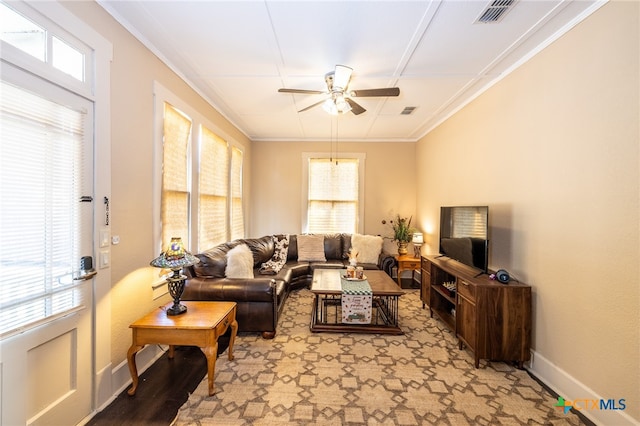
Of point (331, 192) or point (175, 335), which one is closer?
point (175, 335)

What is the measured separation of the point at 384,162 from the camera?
214 inches

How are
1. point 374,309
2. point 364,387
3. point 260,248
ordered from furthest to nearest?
point 260,248 → point 374,309 → point 364,387

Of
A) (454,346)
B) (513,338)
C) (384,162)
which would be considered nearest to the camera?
(513,338)

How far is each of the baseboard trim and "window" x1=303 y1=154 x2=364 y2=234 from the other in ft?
11.9

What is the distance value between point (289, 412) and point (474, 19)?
11.0ft

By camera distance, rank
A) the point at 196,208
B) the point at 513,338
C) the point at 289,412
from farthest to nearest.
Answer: the point at 196,208
the point at 513,338
the point at 289,412

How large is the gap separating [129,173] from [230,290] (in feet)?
4.89

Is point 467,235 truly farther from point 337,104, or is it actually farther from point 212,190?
point 212,190

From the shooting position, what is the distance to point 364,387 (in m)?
→ 2.04

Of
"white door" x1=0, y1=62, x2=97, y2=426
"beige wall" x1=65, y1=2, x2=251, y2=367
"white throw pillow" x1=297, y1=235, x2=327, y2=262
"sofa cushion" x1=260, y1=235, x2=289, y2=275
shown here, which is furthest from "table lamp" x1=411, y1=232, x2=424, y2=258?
"white door" x1=0, y1=62, x2=97, y2=426

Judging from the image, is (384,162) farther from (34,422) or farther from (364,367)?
(34,422)

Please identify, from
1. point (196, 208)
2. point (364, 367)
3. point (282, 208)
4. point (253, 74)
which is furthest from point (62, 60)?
point (282, 208)

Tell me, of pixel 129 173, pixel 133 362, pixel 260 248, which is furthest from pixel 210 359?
pixel 260 248

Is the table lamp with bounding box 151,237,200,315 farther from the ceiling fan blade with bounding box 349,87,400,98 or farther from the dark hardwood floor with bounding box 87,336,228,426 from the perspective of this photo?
the ceiling fan blade with bounding box 349,87,400,98
